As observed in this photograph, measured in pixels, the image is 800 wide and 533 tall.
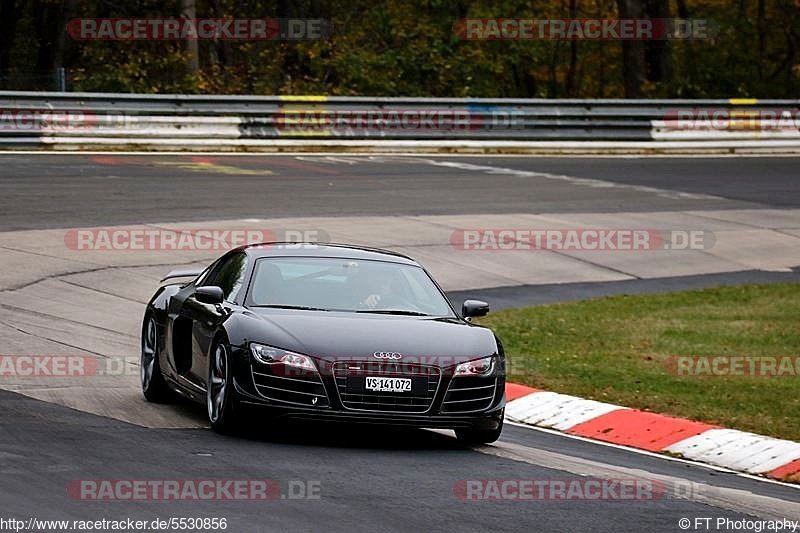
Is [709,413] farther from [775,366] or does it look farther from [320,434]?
[320,434]

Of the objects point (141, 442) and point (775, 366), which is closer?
point (141, 442)

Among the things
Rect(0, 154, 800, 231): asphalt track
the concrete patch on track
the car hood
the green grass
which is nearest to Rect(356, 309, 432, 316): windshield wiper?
the car hood

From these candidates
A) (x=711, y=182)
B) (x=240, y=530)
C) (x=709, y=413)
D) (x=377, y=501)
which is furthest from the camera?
(x=711, y=182)

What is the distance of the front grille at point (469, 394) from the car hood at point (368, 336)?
15 cm

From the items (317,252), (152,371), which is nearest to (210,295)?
(317,252)

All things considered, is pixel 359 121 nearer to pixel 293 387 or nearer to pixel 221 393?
pixel 221 393

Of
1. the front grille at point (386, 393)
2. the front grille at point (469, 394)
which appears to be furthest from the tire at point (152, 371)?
the front grille at point (469, 394)

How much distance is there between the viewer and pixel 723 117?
111 feet

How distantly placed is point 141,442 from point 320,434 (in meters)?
1.39

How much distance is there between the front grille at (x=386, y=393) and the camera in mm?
9625

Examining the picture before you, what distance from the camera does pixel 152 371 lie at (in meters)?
11.6

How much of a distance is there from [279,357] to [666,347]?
22.1 feet

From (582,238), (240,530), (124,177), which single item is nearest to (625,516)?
(240,530)

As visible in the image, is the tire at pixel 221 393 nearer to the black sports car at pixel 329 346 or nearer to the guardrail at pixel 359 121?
the black sports car at pixel 329 346
